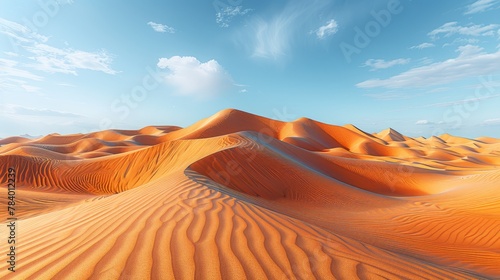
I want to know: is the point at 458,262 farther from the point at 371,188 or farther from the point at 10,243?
the point at 371,188

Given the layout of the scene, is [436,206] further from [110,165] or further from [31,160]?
[31,160]

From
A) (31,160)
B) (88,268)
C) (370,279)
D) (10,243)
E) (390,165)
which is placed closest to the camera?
(88,268)

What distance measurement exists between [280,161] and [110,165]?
10339 mm

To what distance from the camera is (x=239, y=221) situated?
3242 millimetres

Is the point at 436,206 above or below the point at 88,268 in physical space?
below

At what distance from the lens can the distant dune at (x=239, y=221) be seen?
2.22m

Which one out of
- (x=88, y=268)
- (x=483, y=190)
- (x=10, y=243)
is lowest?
(x=483, y=190)

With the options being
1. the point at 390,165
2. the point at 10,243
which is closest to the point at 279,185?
the point at 10,243

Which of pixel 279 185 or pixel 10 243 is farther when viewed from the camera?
pixel 279 185

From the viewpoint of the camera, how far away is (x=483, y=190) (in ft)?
32.1

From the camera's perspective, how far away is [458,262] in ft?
14.9

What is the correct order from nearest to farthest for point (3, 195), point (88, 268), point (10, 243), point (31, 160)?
1. point (88, 268)
2. point (10, 243)
3. point (3, 195)
4. point (31, 160)

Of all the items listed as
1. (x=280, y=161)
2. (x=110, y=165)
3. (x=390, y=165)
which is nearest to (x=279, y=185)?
(x=280, y=161)

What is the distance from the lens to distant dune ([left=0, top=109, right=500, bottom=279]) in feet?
7.27
